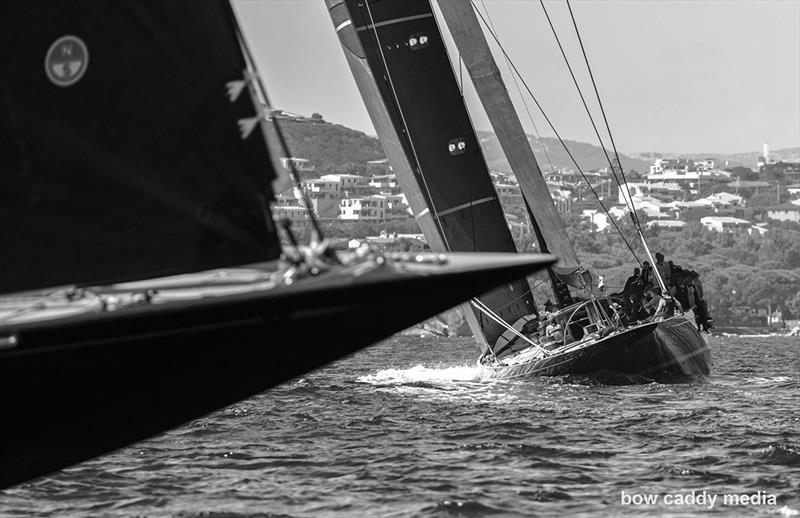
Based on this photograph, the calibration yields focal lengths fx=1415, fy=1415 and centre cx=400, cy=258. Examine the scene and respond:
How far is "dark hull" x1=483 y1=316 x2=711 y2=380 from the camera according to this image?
816 inches

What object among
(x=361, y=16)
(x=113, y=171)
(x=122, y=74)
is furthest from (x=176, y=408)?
(x=361, y=16)

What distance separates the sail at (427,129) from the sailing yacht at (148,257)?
57.0 ft

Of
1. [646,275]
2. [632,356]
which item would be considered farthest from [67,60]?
[646,275]

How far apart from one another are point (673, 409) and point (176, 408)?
1139 centimetres

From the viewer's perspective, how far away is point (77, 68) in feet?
21.0

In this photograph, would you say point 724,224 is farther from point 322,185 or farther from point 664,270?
point 664,270

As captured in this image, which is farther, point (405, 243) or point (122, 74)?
point (405, 243)

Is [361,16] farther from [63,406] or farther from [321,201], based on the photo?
[321,201]

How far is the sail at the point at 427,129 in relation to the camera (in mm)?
23797

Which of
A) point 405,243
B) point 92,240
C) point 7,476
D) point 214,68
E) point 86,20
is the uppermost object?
→ point 86,20

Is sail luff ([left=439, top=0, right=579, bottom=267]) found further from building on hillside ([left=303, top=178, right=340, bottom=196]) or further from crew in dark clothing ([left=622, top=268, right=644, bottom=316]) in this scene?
building on hillside ([left=303, top=178, right=340, bottom=196])

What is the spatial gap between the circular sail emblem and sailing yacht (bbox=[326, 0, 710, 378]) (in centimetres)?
1628

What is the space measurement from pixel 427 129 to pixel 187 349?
18186mm

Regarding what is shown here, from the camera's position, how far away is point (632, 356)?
2089cm
